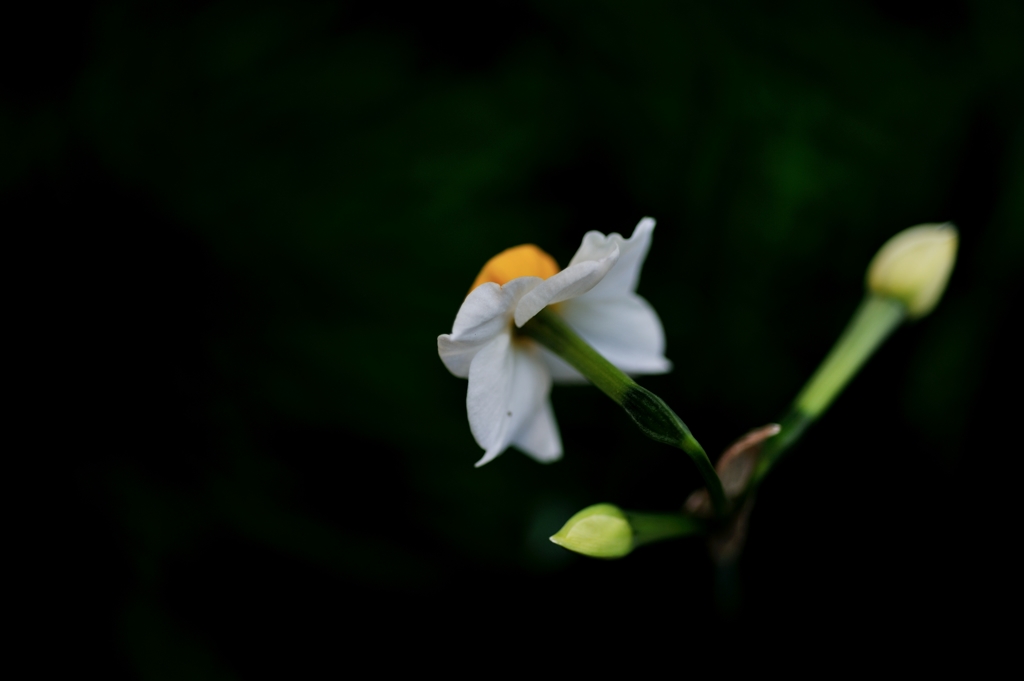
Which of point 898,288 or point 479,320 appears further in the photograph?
point 898,288

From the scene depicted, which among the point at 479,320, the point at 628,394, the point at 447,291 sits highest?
the point at 447,291

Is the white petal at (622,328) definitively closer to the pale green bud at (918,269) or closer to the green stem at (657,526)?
the green stem at (657,526)

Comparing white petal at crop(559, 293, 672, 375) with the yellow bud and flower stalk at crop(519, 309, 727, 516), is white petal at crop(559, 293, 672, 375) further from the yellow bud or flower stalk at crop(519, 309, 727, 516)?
the yellow bud

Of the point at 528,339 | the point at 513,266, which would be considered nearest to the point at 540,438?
the point at 528,339

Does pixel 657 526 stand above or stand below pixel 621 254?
below

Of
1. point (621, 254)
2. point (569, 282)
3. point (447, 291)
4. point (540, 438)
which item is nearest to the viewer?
point (569, 282)

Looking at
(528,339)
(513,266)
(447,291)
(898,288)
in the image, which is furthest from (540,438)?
(447,291)

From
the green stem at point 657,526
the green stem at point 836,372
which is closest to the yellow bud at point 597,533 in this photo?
the green stem at point 657,526

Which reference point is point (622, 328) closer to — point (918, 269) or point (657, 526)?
point (657, 526)

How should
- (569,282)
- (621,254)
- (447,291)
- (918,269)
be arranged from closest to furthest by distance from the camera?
(569,282) < (621,254) < (918,269) < (447,291)
